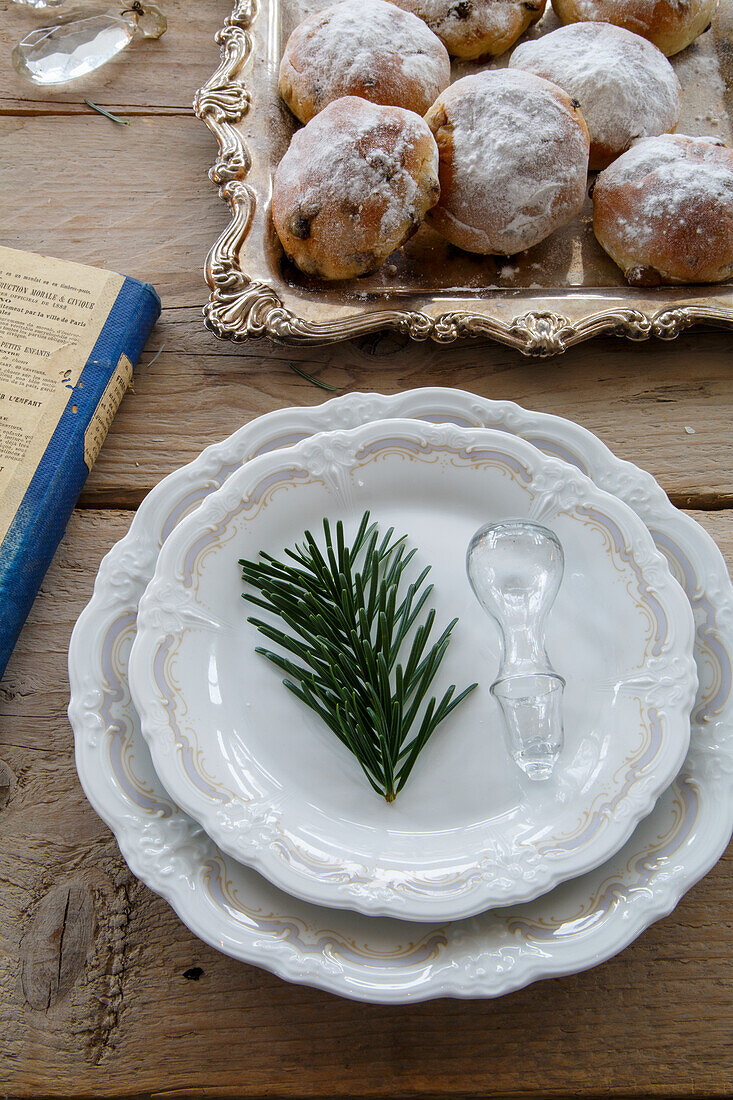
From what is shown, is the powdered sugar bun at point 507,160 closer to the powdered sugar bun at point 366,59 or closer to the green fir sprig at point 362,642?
the powdered sugar bun at point 366,59

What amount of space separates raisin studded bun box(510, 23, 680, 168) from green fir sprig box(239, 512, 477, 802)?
517 millimetres

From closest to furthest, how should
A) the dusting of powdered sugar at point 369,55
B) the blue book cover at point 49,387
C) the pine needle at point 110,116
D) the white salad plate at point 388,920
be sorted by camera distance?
the white salad plate at point 388,920 < the blue book cover at point 49,387 < the dusting of powdered sugar at point 369,55 < the pine needle at point 110,116

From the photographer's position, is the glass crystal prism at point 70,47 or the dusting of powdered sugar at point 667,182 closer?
the dusting of powdered sugar at point 667,182

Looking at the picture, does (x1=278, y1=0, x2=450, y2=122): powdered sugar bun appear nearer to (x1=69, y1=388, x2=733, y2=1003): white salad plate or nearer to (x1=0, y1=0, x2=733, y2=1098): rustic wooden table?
(x1=0, y1=0, x2=733, y2=1098): rustic wooden table

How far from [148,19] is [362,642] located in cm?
88

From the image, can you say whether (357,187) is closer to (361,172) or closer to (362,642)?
(361,172)

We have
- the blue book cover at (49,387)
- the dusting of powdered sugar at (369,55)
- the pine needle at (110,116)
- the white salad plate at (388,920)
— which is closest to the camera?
the white salad plate at (388,920)

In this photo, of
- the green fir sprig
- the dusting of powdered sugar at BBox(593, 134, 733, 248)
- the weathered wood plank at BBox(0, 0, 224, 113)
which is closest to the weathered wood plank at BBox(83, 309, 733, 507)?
the dusting of powdered sugar at BBox(593, 134, 733, 248)

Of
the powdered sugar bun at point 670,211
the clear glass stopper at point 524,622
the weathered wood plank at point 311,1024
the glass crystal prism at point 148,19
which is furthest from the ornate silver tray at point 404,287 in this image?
the weathered wood plank at point 311,1024

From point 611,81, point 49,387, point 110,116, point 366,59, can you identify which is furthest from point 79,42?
point 611,81

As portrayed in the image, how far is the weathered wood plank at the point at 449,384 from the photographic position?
2.42ft

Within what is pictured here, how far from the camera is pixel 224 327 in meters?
0.73

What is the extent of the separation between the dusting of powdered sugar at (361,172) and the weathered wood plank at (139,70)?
1.00ft

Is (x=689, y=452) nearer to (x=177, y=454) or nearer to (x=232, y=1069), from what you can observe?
(x=177, y=454)
